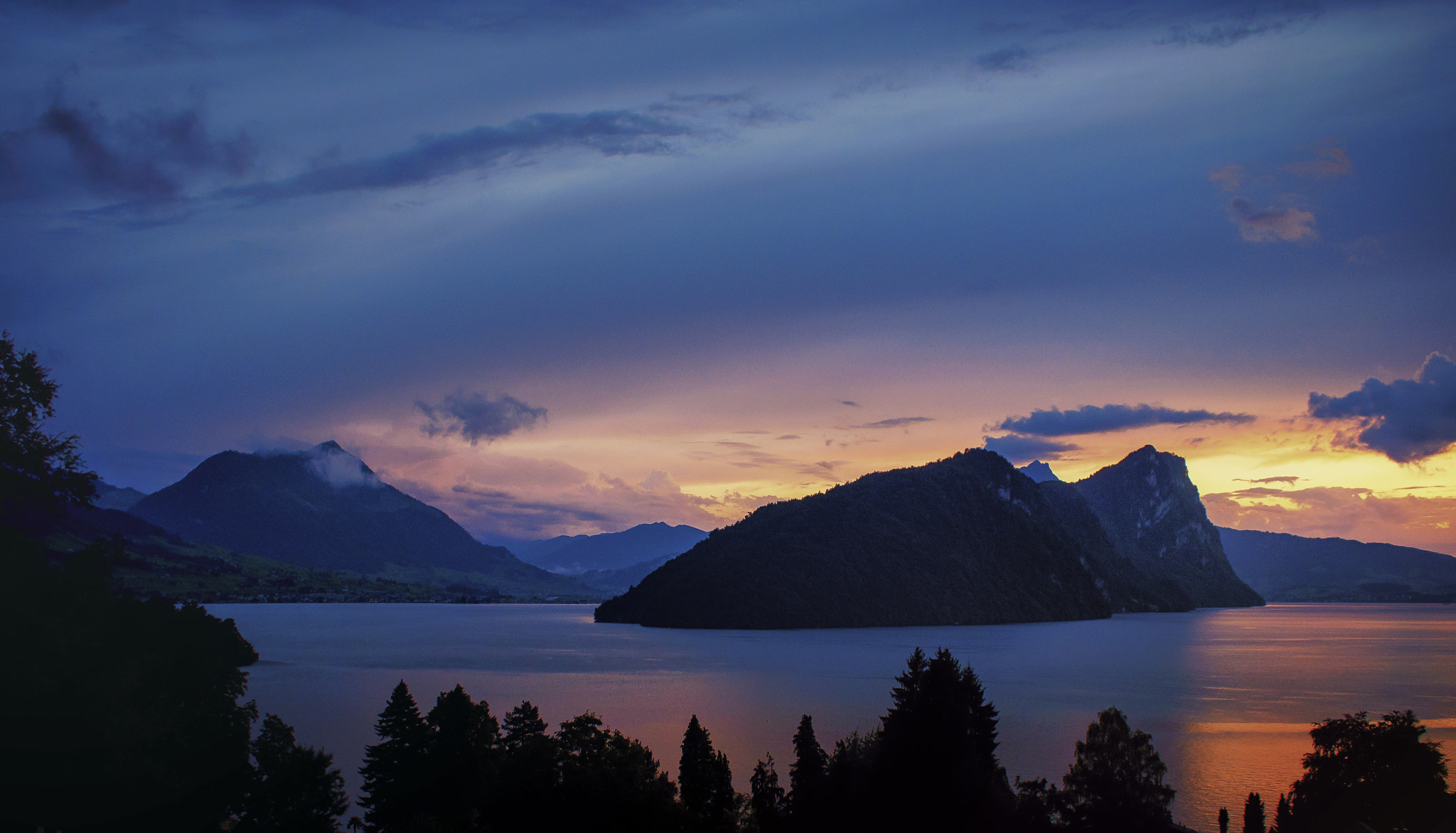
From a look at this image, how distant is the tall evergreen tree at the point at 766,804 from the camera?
143ft

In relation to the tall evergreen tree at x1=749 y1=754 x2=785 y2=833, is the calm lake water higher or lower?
lower

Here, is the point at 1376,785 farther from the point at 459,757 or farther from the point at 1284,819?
the point at 459,757

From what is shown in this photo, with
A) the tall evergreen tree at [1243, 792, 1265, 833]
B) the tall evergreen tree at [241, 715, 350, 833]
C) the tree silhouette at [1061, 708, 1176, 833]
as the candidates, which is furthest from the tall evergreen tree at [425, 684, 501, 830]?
the tall evergreen tree at [1243, 792, 1265, 833]

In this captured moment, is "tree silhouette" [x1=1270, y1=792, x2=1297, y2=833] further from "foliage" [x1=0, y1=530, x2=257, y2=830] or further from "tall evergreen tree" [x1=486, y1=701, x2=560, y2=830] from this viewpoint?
"foliage" [x1=0, y1=530, x2=257, y2=830]

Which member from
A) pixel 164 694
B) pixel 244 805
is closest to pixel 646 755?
pixel 244 805

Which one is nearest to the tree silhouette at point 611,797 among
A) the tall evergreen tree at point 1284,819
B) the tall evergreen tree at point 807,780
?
the tall evergreen tree at point 807,780

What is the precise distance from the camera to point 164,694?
1694 inches

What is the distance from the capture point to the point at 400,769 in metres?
44.9

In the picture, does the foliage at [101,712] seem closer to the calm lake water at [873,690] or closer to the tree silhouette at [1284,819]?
the calm lake water at [873,690]

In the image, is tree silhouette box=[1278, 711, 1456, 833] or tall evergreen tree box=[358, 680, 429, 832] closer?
tree silhouette box=[1278, 711, 1456, 833]

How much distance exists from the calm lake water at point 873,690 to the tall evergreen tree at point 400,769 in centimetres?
1837

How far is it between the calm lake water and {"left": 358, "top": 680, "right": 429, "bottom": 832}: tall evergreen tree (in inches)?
723

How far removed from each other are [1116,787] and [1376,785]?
14053 mm

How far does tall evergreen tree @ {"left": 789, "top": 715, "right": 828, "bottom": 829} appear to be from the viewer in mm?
43062
